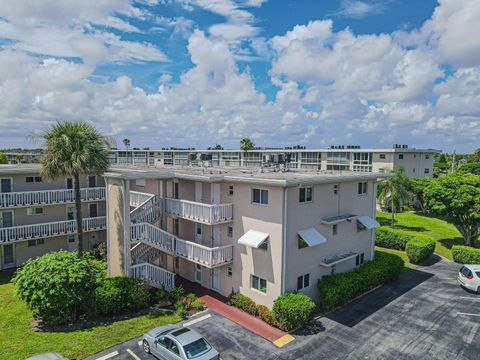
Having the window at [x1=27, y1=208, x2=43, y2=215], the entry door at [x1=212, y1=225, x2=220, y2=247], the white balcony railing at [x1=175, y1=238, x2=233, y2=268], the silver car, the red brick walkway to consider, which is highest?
the window at [x1=27, y1=208, x2=43, y2=215]

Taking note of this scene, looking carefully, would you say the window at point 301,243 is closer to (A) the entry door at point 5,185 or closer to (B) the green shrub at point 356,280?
(B) the green shrub at point 356,280

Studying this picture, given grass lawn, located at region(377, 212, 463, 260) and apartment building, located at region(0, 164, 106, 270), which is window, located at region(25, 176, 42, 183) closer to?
apartment building, located at region(0, 164, 106, 270)

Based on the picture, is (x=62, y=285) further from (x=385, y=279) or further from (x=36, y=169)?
(x=385, y=279)

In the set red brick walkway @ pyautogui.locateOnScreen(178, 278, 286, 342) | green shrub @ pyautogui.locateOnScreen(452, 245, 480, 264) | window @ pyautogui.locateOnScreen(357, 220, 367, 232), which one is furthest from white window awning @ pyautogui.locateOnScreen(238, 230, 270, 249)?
green shrub @ pyautogui.locateOnScreen(452, 245, 480, 264)

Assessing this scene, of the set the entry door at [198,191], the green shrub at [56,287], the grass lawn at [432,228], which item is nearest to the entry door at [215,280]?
the entry door at [198,191]

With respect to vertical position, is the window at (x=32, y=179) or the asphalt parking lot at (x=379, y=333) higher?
the window at (x=32, y=179)

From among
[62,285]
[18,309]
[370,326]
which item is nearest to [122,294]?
[62,285]
